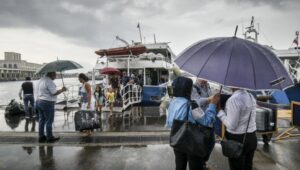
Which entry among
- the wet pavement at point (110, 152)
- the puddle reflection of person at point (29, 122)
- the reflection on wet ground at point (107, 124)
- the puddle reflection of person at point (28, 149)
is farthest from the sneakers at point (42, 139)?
the puddle reflection of person at point (29, 122)

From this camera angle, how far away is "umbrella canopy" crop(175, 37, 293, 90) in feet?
7.46

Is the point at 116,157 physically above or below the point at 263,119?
below

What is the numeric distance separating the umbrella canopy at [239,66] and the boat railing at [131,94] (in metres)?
9.49

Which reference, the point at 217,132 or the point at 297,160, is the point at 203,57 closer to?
the point at 217,132

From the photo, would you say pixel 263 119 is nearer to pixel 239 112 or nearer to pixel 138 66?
pixel 239 112

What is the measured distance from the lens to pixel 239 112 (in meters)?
2.45

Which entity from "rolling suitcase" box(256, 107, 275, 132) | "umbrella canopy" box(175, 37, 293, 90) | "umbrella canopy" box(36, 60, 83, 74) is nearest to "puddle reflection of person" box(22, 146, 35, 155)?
"umbrella canopy" box(36, 60, 83, 74)

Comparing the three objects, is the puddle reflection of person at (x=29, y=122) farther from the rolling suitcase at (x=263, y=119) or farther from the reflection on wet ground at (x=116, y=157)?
the rolling suitcase at (x=263, y=119)

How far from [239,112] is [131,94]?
10.9 metres

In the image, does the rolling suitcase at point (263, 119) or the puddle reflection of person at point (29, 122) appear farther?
the puddle reflection of person at point (29, 122)

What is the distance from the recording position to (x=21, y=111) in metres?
10.1

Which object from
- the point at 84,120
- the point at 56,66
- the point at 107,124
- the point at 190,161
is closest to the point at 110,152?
the point at 84,120

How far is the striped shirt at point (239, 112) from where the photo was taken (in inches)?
96.3

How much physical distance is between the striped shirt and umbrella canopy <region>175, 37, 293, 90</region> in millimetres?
253
